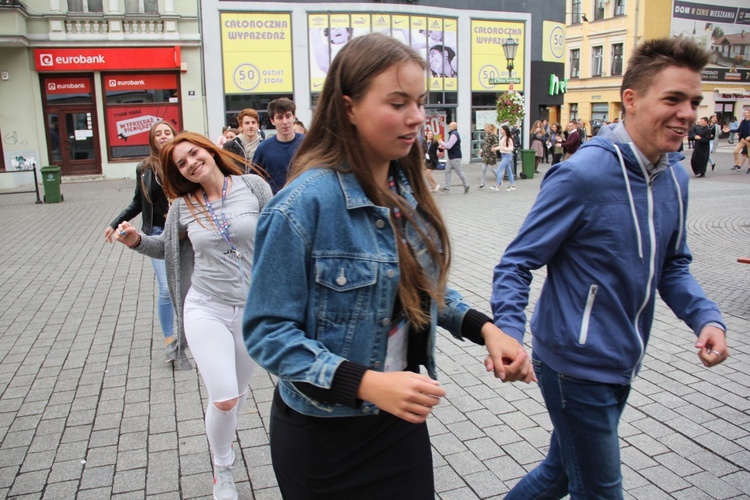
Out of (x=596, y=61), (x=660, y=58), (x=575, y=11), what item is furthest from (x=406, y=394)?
(x=575, y=11)

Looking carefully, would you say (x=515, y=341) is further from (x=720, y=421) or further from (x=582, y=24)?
(x=582, y=24)

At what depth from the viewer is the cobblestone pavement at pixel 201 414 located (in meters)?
3.40

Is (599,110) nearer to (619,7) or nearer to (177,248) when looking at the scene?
(619,7)

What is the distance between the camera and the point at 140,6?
22828mm

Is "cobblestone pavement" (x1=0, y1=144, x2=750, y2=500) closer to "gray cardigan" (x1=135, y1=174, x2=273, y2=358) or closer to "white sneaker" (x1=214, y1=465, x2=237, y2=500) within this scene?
"white sneaker" (x1=214, y1=465, x2=237, y2=500)

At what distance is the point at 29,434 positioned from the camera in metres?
4.03

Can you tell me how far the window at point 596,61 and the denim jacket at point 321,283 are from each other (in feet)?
165

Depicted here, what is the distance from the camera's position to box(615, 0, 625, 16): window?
1773 inches

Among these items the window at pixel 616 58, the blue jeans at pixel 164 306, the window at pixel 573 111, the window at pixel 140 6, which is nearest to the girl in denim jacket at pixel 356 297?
the blue jeans at pixel 164 306

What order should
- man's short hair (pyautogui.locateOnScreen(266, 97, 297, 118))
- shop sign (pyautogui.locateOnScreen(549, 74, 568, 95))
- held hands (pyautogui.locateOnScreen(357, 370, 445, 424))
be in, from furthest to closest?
1. shop sign (pyautogui.locateOnScreen(549, 74, 568, 95))
2. man's short hair (pyautogui.locateOnScreen(266, 97, 297, 118))
3. held hands (pyautogui.locateOnScreen(357, 370, 445, 424))

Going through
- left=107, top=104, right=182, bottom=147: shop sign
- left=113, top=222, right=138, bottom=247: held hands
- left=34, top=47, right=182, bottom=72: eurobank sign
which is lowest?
left=113, top=222, right=138, bottom=247: held hands

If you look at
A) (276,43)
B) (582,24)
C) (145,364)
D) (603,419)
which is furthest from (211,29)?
(582,24)

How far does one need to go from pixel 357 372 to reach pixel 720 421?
3281 millimetres

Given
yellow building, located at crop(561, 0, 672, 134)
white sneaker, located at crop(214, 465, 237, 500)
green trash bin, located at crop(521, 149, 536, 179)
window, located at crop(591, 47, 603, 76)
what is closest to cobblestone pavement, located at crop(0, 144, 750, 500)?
white sneaker, located at crop(214, 465, 237, 500)
